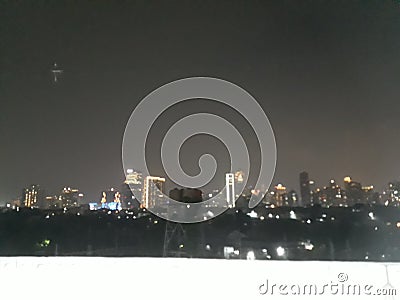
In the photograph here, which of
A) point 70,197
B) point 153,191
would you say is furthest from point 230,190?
point 70,197

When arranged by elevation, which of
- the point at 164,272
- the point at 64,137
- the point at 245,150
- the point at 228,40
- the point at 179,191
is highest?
the point at 228,40

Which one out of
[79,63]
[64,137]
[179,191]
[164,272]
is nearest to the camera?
[164,272]

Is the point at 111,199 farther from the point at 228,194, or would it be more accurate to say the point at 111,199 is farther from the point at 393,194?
the point at 393,194

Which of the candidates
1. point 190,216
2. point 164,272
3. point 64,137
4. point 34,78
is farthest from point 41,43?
point 164,272

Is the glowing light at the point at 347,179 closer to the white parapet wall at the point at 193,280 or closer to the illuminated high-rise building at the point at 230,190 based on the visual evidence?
the illuminated high-rise building at the point at 230,190

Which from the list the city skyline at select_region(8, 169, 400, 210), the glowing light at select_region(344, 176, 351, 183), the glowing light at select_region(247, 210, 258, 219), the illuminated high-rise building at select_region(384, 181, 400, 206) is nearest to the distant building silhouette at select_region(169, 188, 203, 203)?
the city skyline at select_region(8, 169, 400, 210)

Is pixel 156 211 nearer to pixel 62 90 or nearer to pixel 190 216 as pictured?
pixel 190 216

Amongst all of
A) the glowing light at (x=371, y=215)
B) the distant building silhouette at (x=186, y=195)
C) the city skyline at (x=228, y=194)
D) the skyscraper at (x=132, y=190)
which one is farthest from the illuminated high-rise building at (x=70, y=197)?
the glowing light at (x=371, y=215)
